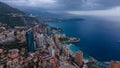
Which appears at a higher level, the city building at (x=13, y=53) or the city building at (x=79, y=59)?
the city building at (x=13, y=53)

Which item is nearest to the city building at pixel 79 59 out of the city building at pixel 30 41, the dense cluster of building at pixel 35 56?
the dense cluster of building at pixel 35 56

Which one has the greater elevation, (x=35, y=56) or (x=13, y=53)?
(x=13, y=53)

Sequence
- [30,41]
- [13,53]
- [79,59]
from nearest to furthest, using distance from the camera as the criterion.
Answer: [13,53] → [79,59] → [30,41]

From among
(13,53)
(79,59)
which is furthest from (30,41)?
(79,59)

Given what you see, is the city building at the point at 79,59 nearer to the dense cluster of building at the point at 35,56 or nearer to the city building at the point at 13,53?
the dense cluster of building at the point at 35,56

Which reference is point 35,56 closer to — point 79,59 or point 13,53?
point 13,53

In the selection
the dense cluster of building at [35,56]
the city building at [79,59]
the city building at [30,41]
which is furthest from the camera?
the city building at [30,41]

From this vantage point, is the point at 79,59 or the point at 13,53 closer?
the point at 13,53

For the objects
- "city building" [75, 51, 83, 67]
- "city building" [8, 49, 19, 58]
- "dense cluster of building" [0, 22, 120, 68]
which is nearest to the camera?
"dense cluster of building" [0, 22, 120, 68]

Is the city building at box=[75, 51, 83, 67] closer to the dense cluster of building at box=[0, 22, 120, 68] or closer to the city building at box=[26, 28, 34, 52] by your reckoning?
the dense cluster of building at box=[0, 22, 120, 68]

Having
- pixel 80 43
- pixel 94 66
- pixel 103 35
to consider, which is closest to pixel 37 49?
pixel 94 66

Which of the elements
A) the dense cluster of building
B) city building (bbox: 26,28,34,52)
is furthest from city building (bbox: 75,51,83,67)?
city building (bbox: 26,28,34,52)
